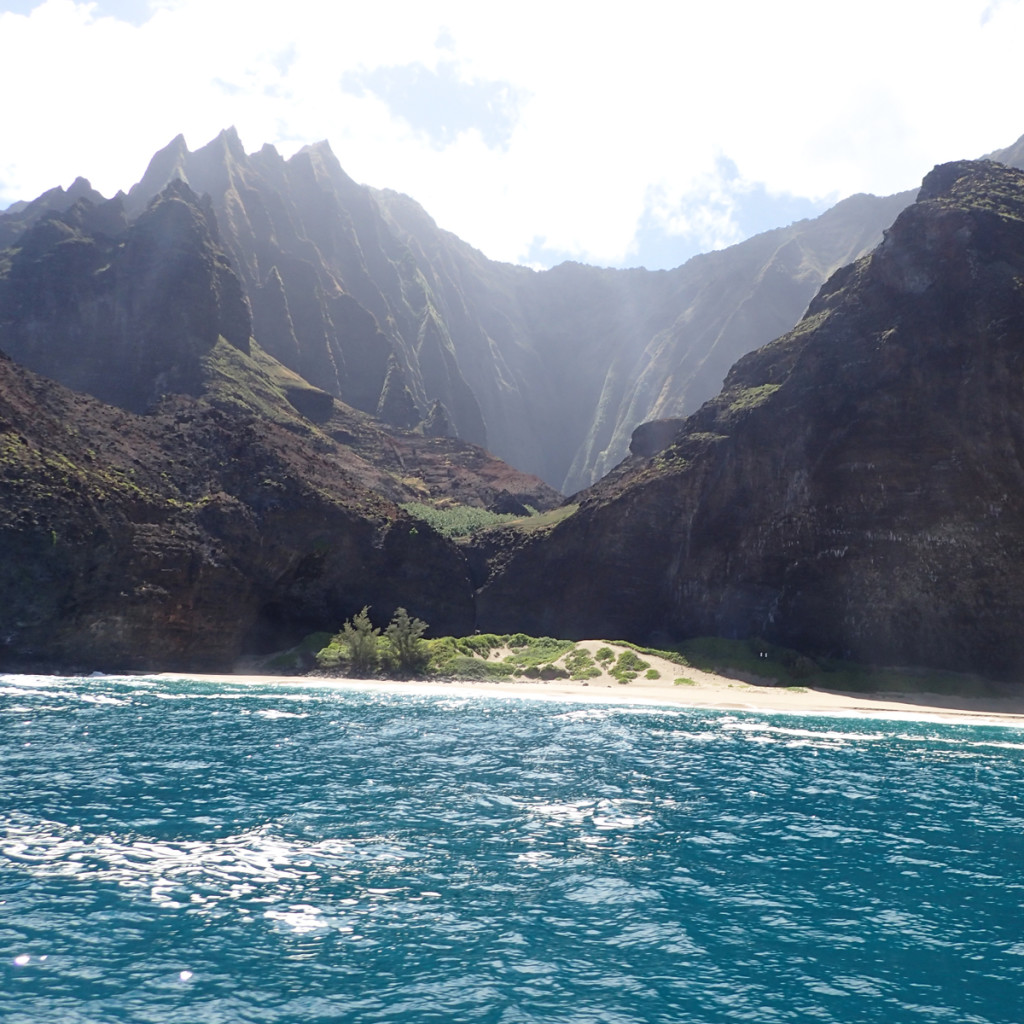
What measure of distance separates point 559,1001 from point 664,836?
30.5ft

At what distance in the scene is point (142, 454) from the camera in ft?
223

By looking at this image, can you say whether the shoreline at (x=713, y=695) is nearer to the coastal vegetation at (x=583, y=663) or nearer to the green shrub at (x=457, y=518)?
the coastal vegetation at (x=583, y=663)

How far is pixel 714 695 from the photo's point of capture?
2088 inches

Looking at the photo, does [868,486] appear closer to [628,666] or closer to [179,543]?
[628,666]

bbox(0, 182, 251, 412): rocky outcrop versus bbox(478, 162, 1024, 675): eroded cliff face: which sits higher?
bbox(0, 182, 251, 412): rocky outcrop

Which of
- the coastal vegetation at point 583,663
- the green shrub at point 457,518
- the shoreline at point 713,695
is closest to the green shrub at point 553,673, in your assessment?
the coastal vegetation at point 583,663

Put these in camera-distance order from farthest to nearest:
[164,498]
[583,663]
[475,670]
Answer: [164,498] < [583,663] < [475,670]

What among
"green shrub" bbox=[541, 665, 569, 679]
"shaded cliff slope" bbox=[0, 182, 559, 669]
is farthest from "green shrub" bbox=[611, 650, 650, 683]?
"shaded cliff slope" bbox=[0, 182, 559, 669]

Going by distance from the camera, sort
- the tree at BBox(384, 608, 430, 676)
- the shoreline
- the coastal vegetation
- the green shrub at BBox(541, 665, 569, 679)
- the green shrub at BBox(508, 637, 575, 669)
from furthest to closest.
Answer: the green shrub at BBox(508, 637, 575, 669) → the green shrub at BBox(541, 665, 569, 679) → the tree at BBox(384, 608, 430, 676) → the coastal vegetation → the shoreline

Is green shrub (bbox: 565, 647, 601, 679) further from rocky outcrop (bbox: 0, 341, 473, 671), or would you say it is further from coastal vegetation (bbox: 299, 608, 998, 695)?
rocky outcrop (bbox: 0, 341, 473, 671)

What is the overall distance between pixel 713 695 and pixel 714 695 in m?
0.08

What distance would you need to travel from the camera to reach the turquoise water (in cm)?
1094

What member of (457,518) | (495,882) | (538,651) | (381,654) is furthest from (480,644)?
(495,882)

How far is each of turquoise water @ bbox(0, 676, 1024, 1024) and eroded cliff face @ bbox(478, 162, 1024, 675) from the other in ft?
96.5
